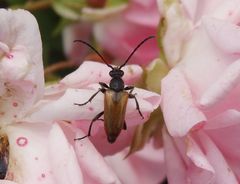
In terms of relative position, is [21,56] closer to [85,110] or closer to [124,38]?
[85,110]

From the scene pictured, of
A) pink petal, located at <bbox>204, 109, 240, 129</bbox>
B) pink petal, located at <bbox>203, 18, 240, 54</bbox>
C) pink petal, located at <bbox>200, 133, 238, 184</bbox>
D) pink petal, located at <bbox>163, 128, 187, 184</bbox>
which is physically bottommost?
pink petal, located at <bbox>163, 128, 187, 184</bbox>

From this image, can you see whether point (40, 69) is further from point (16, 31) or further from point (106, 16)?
point (106, 16)

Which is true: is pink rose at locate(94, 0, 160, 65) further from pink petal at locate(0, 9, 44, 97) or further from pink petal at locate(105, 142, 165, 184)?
pink petal at locate(0, 9, 44, 97)

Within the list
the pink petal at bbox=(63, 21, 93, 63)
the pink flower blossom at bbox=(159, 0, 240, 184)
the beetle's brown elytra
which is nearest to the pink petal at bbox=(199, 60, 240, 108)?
the pink flower blossom at bbox=(159, 0, 240, 184)

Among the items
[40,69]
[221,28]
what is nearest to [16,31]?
[40,69]

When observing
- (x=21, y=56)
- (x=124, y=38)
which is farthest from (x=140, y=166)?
(x=21, y=56)
